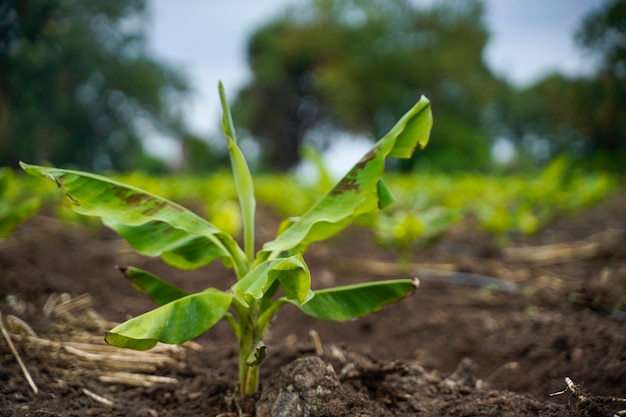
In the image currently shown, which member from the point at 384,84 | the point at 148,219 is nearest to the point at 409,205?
the point at 148,219

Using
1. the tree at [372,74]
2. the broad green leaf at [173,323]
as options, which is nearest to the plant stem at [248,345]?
the broad green leaf at [173,323]

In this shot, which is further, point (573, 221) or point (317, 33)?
point (317, 33)

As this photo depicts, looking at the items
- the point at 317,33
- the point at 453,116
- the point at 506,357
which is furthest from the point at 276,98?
the point at 506,357

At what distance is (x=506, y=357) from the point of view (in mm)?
1883

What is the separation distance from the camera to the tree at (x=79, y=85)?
4.71 meters

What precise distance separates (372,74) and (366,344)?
23.1m

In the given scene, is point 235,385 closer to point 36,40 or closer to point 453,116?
point 36,40

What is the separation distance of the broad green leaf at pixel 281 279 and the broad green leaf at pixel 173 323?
125 millimetres

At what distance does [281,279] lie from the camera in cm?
116

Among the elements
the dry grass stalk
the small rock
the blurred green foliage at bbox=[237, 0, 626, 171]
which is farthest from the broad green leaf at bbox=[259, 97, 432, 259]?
the blurred green foliage at bbox=[237, 0, 626, 171]

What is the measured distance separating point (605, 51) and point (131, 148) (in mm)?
14076

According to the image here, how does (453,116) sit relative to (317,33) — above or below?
below

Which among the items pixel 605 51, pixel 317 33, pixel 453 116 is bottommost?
pixel 605 51

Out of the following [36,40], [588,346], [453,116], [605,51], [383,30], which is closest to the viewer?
[588,346]
